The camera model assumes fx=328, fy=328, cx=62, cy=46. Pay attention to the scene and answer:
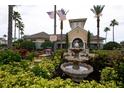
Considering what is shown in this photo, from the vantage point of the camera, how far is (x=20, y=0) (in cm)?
537

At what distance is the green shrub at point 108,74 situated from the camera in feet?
24.8

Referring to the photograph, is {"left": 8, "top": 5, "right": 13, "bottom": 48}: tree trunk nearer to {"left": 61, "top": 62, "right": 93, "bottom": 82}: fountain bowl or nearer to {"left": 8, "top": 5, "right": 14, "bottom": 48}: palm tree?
{"left": 8, "top": 5, "right": 14, "bottom": 48}: palm tree

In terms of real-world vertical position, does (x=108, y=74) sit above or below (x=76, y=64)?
below

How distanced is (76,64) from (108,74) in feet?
3.75

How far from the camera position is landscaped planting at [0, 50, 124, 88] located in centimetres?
538

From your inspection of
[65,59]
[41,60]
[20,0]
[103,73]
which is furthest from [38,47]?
[20,0]

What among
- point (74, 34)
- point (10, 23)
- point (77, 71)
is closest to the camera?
point (77, 71)

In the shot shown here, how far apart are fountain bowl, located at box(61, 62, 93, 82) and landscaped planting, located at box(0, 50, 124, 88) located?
14cm

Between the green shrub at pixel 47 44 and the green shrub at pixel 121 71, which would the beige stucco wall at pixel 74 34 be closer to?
→ the green shrub at pixel 47 44

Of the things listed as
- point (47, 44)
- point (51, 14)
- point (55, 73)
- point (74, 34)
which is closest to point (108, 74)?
point (55, 73)

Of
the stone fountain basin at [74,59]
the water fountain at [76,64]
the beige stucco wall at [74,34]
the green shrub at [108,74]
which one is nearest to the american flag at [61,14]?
the water fountain at [76,64]

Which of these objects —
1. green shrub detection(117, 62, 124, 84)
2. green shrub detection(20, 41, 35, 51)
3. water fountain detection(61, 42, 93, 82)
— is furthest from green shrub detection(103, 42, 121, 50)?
green shrub detection(20, 41, 35, 51)

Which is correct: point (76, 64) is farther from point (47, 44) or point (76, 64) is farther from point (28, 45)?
point (28, 45)

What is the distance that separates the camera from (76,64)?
8656 mm
